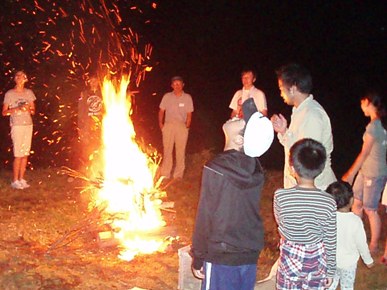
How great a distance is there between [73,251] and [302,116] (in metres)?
3.45

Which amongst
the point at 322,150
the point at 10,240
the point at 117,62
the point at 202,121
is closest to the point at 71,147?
the point at 117,62

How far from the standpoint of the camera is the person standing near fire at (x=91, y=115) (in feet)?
34.7

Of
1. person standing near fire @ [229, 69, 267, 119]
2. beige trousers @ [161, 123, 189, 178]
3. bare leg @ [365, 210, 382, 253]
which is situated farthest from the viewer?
beige trousers @ [161, 123, 189, 178]

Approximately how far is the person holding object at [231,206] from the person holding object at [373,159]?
9.37 ft

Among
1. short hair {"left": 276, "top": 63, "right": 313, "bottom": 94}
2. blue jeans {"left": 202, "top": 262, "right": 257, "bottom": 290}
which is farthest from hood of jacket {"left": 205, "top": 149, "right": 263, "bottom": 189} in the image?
short hair {"left": 276, "top": 63, "right": 313, "bottom": 94}

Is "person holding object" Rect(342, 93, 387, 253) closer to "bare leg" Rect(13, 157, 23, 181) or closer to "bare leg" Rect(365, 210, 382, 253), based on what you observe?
"bare leg" Rect(365, 210, 382, 253)

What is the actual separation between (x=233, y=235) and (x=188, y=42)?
20243mm

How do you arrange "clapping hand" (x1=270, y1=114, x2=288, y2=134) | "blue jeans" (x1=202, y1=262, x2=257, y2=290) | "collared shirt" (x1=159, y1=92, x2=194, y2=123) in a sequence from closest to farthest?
"blue jeans" (x1=202, y1=262, x2=257, y2=290), "clapping hand" (x1=270, y1=114, x2=288, y2=134), "collared shirt" (x1=159, y1=92, x2=194, y2=123)

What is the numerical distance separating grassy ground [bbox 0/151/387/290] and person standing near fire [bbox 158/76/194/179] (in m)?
1.67

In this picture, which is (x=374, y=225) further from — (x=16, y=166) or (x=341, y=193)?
(x=16, y=166)

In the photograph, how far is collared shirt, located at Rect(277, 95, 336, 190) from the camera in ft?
17.7

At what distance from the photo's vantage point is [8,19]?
16.8m

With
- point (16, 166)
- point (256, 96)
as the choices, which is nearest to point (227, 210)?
point (256, 96)

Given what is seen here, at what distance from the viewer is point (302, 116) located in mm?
5438
